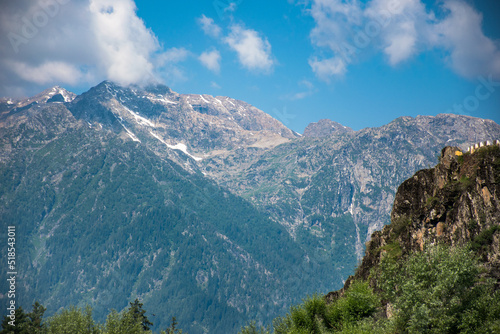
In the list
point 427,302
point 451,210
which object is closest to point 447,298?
point 427,302

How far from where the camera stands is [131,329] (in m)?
82.8

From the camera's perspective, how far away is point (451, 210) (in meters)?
60.8

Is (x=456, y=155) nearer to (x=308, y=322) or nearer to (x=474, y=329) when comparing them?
(x=474, y=329)

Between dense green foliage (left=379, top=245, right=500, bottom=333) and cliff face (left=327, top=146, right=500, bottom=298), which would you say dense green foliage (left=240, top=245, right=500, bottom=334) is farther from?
cliff face (left=327, top=146, right=500, bottom=298)

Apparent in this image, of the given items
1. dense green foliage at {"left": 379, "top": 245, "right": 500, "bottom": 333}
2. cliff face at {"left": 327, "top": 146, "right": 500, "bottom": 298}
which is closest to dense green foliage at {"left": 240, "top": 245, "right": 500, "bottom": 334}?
dense green foliage at {"left": 379, "top": 245, "right": 500, "bottom": 333}

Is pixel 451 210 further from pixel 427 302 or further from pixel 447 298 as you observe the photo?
pixel 427 302

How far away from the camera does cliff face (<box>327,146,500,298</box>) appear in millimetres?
53594

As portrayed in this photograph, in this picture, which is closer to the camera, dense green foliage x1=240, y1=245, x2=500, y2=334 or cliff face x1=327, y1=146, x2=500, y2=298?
dense green foliage x1=240, y1=245, x2=500, y2=334

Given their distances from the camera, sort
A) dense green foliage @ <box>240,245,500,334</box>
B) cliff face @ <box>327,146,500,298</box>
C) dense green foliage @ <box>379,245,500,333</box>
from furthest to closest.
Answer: cliff face @ <box>327,146,500,298</box>
dense green foliage @ <box>240,245,500,334</box>
dense green foliage @ <box>379,245,500,333</box>

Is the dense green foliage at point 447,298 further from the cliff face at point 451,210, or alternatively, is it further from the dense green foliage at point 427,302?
the cliff face at point 451,210

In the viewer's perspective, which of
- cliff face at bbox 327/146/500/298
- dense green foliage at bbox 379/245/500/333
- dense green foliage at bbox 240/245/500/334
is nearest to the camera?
dense green foliage at bbox 379/245/500/333

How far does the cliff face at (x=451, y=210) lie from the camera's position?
53.6 meters

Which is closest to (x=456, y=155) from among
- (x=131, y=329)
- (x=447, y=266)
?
(x=447, y=266)

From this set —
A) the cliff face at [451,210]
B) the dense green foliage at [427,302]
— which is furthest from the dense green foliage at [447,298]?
the cliff face at [451,210]
